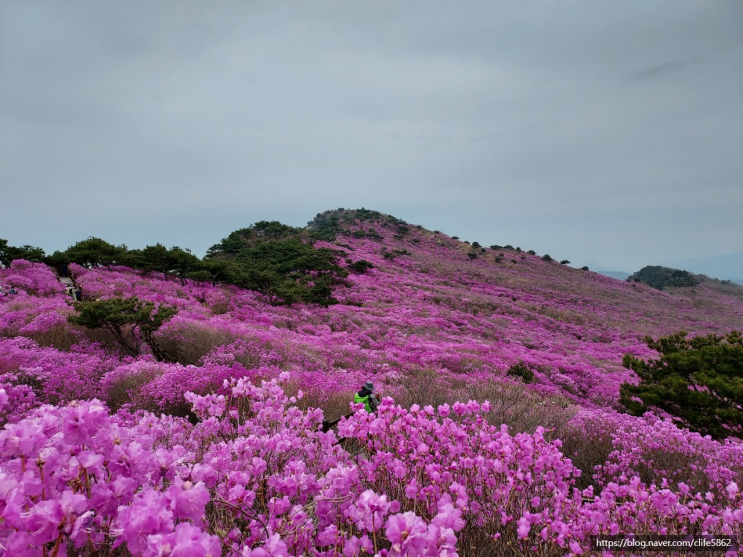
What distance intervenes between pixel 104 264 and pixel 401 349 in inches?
755

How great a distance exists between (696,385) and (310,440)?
10331 millimetres

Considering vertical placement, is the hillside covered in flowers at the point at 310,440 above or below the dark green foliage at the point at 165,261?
below

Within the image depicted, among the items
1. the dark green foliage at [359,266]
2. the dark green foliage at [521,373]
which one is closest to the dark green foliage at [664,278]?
the dark green foliage at [359,266]

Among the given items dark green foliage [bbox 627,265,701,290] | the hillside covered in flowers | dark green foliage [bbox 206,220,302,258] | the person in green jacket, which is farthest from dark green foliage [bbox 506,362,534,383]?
dark green foliage [bbox 627,265,701,290]

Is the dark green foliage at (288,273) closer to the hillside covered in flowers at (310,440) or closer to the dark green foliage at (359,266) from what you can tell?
the hillside covered in flowers at (310,440)

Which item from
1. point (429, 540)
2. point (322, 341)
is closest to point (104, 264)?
point (322, 341)

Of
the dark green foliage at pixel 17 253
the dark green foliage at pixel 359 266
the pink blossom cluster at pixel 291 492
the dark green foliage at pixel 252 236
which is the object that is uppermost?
the dark green foliage at pixel 252 236

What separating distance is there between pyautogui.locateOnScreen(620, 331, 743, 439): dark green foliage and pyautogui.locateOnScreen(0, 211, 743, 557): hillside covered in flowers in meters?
0.60

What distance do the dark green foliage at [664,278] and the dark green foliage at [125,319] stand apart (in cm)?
6919

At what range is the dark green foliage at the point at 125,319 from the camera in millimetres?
9273

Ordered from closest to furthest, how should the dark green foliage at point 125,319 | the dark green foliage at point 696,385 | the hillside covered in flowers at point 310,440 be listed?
the hillside covered in flowers at point 310,440, the dark green foliage at point 696,385, the dark green foliage at point 125,319

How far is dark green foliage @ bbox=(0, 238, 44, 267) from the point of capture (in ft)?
62.9

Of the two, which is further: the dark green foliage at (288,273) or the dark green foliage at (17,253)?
the dark green foliage at (288,273)

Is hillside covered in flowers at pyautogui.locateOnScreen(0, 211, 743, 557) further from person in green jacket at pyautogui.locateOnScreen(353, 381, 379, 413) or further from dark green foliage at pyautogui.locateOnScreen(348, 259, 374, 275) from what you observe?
dark green foliage at pyautogui.locateOnScreen(348, 259, 374, 275)
